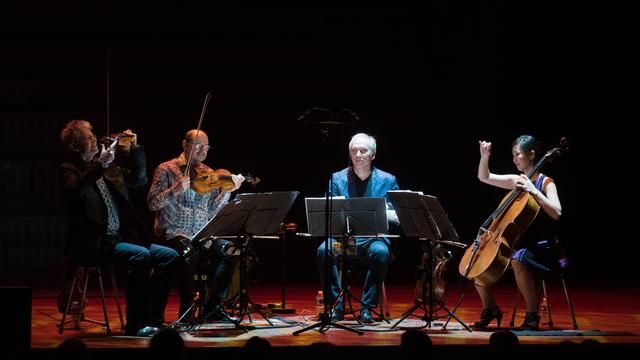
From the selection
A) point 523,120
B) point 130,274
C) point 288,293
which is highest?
point 523,120

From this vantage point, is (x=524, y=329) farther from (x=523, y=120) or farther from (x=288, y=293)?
(x=523, y=120)

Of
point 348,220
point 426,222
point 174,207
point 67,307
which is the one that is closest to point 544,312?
point 426,222

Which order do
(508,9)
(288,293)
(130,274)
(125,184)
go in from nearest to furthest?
(130,274) → (125,184) → (288,293) → (508,9)

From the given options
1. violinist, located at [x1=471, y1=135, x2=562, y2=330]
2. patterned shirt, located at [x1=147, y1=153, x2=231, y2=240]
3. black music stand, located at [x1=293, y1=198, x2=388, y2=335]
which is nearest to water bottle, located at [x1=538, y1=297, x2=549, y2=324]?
violinist, located at [x1=471, y1=135, x2=562, y2=330]

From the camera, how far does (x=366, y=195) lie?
5316mm

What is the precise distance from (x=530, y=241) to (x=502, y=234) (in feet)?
1.29

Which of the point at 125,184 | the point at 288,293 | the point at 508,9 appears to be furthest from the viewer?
the point at 508,9

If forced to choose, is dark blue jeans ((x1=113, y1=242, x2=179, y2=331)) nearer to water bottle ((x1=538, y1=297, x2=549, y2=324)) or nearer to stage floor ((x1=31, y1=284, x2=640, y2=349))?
stage floor ((x1=31, y1=284, x2=640, y2=349))

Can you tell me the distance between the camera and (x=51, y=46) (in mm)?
7379

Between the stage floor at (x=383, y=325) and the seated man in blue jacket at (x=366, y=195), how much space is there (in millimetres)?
203

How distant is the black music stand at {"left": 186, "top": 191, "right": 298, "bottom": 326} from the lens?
4.32 meters

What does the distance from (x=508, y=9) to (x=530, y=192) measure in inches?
133

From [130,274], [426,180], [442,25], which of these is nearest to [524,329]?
[130,274]

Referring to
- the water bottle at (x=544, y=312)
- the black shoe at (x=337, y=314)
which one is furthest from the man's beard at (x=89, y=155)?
the water bottle at (x=544, y=312)
